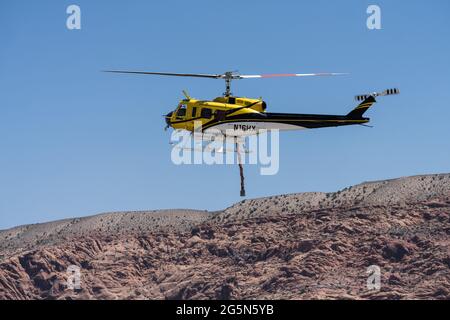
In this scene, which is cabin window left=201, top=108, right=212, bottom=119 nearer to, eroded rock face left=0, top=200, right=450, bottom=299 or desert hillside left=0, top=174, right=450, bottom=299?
desert hillside left=0, top=174, right=450, bottom=299

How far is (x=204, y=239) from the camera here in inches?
5940

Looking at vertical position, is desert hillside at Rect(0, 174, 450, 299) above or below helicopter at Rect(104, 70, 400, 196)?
below

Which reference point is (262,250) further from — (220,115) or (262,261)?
(220,115)

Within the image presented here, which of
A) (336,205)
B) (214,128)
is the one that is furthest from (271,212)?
(214,128)

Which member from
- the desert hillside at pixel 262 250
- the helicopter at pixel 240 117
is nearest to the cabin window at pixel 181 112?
the helicopter at pixel 240 117

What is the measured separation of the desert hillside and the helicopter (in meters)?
59.3

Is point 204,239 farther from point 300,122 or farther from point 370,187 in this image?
point 300,122

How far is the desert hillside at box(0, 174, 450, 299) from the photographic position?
128 m

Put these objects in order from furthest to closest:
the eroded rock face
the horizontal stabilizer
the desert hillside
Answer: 1. the desert hillside
2. the eroded rock face
3. the horizontal stabilizer

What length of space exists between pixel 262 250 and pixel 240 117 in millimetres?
81235

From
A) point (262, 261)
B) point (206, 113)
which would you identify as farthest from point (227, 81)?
point (262, 261)

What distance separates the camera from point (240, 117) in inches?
2451

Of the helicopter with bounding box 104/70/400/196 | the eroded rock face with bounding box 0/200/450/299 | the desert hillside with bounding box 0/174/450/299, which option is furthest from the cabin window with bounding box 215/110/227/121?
the eroded rock face with bounding box 0/200/450/299

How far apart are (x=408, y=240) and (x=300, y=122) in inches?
3150
